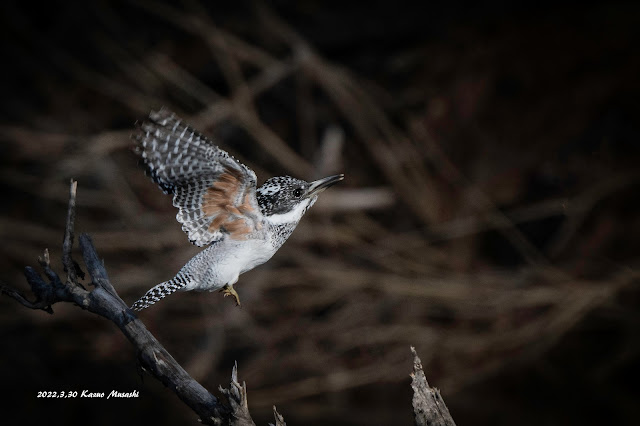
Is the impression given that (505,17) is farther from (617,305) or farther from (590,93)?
(617,305)

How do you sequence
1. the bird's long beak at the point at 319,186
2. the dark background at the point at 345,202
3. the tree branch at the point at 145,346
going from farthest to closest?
the dark background at the point at 345,202
the bird's long beak at the point at 319,186
the tree branch at the point at 145,346

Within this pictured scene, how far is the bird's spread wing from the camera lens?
4.58 ft

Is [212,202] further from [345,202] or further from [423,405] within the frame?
[345,202]

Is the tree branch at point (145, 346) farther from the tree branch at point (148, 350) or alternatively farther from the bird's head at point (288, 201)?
the bird's head at point (288, 201)

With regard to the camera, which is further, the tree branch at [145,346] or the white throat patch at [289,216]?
the white throat patch at [289,216]

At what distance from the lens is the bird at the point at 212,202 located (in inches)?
55.4

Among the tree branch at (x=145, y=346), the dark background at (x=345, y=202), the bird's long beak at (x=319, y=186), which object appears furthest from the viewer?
the dark background at (x=345, y=202)

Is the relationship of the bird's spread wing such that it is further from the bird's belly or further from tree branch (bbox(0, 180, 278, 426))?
tree branch (bbox(0, 180, 278, 426))

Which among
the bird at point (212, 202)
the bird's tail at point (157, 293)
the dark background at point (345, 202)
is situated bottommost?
→ the bird's tail at point (157, 293)

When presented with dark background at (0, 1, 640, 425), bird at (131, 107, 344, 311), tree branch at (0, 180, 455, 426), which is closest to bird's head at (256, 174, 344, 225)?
bird at (131, 107, 344, 311)

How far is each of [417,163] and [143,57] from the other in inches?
89.9

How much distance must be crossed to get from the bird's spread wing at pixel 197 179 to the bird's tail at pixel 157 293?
0.11 meters

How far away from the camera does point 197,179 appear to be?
1435 millimetres

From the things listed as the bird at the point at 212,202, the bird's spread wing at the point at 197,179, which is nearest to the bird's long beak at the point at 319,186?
the bird at the point at 212,202
